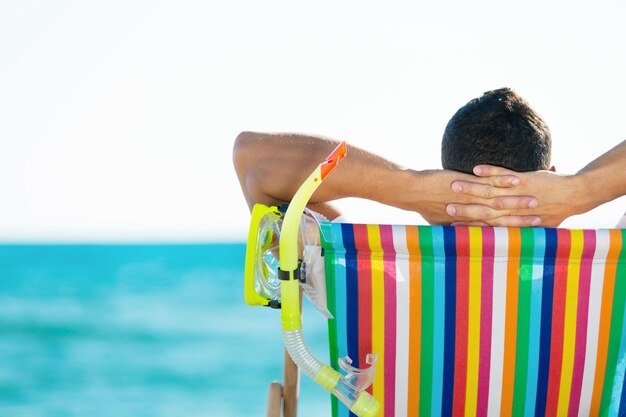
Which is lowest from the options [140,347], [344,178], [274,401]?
[140,347]

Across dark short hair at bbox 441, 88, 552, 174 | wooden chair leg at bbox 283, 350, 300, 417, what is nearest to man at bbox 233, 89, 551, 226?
dark short hair at bbox 441, 88, 552, 174

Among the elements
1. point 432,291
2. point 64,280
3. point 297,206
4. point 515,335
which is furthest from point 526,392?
point 64,280


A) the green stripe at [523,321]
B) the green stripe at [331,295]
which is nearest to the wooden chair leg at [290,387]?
the green stripe at [331,295]

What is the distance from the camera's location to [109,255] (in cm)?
4478

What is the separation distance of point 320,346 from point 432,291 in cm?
1487

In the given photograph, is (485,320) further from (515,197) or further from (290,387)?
(290,387)

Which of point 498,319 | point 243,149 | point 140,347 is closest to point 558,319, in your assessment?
point 498,319

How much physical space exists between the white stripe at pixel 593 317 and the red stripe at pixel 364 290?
0.51 metres

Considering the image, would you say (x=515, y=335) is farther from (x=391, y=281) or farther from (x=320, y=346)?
(x=320, y=346)

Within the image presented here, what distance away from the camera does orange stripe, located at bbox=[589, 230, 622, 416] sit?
1.93 metres

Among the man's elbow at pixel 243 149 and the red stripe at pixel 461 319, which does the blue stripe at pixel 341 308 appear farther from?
the man's elbow at pixel 243 149

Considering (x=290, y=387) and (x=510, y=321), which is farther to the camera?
(x=290, y=387)

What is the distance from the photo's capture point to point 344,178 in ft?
7.03

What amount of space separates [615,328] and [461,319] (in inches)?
14.0
